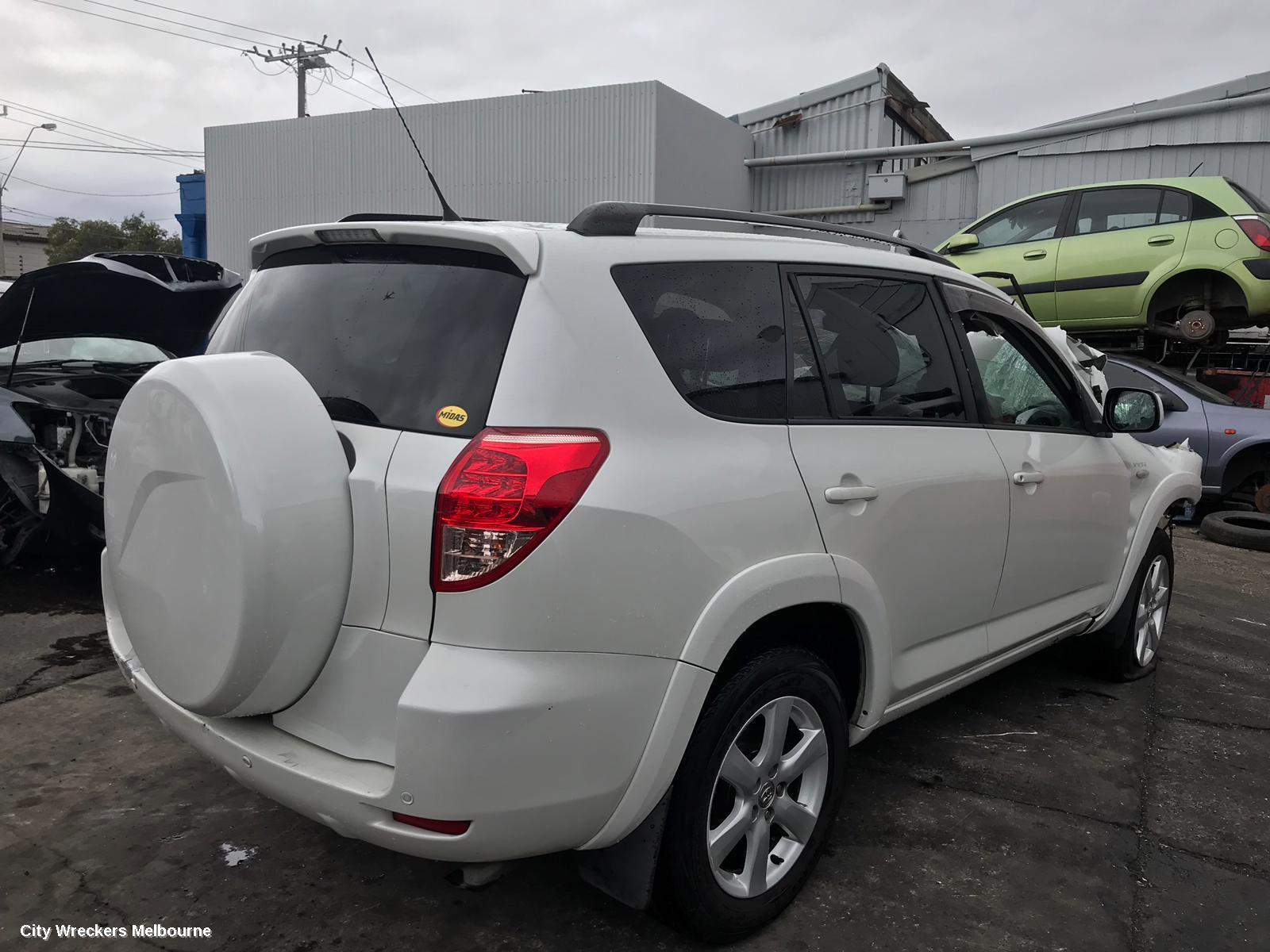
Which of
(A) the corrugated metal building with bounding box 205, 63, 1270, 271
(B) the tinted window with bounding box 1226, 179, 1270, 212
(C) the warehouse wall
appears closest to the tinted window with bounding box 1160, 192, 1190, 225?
(B) the tinted window with bounding box 1226, 179, 1270, 212

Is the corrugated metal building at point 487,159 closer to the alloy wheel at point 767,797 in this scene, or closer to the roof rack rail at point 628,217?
the roof rack rail at point 628,217

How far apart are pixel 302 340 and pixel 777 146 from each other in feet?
53.2

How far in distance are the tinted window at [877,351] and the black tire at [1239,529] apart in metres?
5.98

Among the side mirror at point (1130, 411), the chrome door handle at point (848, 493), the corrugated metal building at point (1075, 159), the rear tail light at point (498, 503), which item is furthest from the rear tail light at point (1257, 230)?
the rear tail light at point (498, 503)

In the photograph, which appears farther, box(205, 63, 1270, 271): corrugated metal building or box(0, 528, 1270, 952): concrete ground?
box(205, 63, 1270, 271): corrugated metal building

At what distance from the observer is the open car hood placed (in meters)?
5.35

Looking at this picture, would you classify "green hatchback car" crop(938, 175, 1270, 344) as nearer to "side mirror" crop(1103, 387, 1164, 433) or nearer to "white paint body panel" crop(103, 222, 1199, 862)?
"side mirror" crop(1103, 387, 1164, 433)

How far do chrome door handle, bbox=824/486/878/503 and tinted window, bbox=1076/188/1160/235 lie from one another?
7.68 meters

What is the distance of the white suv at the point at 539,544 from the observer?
1.89 metres

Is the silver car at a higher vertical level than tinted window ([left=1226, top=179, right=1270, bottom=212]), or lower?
lower

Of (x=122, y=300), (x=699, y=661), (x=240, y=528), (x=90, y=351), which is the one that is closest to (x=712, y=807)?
(x=699, y=661)

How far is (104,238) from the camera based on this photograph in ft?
149

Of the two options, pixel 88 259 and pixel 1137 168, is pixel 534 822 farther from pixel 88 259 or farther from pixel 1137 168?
pixel 1137 168

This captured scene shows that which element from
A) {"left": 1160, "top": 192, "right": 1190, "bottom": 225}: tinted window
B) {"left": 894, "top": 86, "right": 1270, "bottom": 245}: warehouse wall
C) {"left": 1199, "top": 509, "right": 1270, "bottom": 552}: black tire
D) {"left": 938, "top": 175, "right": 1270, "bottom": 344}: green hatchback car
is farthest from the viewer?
{"left": 894, "top": 86, "right": 1270, "bottom": 245}: warehouse wall
